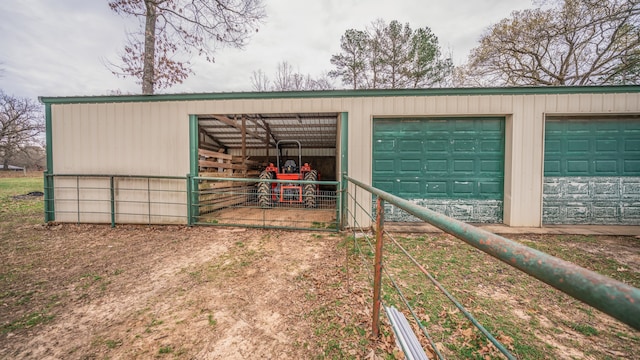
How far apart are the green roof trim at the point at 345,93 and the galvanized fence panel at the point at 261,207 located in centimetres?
206

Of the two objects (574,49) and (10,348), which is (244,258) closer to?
(10,348)

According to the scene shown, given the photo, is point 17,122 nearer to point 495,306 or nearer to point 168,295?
point 168,295

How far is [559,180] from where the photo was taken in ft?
17.7

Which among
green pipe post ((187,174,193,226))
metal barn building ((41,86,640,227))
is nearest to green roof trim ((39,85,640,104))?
metal barn building ((41,86,640,227))

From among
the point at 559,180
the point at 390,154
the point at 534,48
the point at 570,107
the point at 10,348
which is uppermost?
the point at 534,48

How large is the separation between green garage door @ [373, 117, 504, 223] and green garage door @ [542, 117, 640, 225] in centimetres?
121

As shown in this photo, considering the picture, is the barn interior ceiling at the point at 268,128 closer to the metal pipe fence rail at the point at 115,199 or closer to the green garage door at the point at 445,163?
the green garage door at the point at 445,163

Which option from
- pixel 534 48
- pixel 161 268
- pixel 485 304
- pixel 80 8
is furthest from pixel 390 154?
pixel 534 48

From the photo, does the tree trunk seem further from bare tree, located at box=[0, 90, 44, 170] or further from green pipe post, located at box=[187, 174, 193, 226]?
bare tree, located at box=[0, 90, 44, 170]

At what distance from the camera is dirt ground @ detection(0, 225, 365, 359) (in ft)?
6.64

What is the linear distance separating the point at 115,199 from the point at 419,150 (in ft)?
25.1

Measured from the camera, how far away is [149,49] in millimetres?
8594

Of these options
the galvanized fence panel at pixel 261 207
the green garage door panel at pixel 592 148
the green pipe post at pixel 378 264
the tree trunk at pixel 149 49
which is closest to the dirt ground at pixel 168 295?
the green pipe post at pixel 378 264

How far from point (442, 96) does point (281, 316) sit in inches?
217
